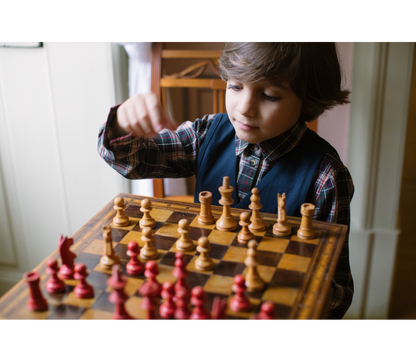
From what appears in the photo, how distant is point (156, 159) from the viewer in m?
1.33

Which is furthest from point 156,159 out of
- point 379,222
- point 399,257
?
point 399,257

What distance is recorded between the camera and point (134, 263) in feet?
2.88

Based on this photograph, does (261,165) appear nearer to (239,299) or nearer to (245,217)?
(245,217)

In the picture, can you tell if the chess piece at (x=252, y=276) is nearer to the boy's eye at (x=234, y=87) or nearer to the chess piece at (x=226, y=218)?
the chess piece at (x=226, y=218)

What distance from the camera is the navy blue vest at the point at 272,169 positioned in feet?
3.98

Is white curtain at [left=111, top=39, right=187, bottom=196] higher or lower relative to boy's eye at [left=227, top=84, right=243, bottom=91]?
higher

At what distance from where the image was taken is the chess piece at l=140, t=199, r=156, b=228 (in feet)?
3.42

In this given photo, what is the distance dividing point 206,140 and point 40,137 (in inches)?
42.0

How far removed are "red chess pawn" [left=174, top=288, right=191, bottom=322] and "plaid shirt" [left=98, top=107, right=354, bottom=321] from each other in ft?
1.62

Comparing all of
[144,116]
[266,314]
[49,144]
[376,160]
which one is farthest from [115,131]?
[376,160]

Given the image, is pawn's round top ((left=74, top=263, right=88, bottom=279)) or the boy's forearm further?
the boy's forearm

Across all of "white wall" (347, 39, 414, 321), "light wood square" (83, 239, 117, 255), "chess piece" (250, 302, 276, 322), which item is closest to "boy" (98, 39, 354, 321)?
"light wood square" (83, 239, 117, 255)

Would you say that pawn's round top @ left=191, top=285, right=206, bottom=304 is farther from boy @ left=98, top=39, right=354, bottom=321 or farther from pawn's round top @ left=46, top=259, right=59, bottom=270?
boy @ left=98, top=39, right=354, bottom=321

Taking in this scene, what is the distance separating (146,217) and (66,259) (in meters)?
0.23
